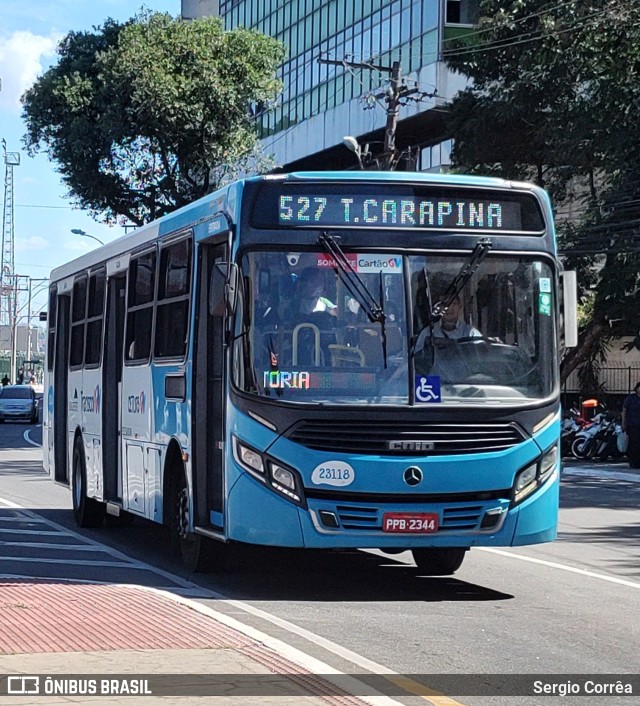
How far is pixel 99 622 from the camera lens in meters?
8.88

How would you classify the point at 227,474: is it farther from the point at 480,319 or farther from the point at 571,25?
the point at 571,25

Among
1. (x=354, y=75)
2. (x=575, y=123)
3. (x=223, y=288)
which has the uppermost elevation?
(x=354, y=75)

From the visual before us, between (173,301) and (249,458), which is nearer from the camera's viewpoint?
(249,458)

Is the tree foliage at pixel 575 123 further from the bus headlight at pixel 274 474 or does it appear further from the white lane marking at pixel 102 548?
the bus headlight at pixel 274 474

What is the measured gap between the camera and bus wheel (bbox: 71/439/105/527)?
55.1 feet

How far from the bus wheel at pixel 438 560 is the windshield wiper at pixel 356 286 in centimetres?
266

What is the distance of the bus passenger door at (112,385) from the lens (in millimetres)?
15219

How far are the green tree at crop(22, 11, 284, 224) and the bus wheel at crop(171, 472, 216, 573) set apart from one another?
3402 centimetres

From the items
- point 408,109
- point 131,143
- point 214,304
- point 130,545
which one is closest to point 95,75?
point 131,143

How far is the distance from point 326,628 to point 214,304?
283 centimetres

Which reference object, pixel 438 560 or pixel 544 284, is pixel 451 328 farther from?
pixel 438 560

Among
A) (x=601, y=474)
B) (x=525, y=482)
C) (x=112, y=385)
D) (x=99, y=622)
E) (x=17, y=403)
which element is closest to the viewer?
(x=99, y=622)

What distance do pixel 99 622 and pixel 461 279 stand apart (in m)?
3.91

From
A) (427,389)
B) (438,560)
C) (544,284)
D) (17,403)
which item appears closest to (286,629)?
(427,389)
